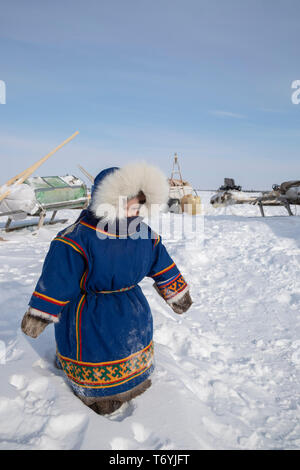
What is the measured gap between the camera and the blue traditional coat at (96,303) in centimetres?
184

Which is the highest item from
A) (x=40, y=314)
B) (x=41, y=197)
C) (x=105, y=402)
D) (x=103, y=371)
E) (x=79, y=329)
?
(x=41, y=197)

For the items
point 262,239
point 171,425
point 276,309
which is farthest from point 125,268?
point 262,239

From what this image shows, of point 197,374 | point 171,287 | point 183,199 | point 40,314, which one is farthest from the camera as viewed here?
point 183,199

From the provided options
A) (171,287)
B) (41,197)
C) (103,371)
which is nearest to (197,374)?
(171,287)

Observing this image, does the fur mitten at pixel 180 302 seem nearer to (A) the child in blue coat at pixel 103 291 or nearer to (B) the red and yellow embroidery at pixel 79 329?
(A) the child in blue coat at pixel 103 291

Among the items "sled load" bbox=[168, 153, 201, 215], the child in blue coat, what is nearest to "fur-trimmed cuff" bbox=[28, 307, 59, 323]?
the child in blue coat

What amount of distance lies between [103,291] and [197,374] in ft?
4.67

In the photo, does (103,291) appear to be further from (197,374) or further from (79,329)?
(197,374)

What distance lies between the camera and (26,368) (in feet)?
7.41

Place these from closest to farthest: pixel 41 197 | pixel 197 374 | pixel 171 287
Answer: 1. pixel 171 287
2. pixel 197 374
3. pixel 41 197

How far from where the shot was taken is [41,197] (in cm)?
968

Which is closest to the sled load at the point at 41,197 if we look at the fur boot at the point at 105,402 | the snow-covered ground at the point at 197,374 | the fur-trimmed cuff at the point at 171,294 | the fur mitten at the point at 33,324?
the snow-covered ground at the point at 197,374
